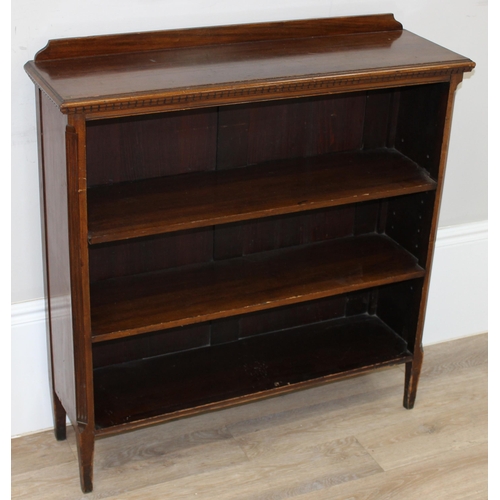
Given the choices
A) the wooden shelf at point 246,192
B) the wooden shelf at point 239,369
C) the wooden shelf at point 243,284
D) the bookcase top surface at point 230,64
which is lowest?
the wooden shelf at point 239,369

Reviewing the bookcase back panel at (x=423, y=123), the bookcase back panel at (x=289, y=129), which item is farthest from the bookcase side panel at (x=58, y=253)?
the bookcase back panel at (x=423, y=123)

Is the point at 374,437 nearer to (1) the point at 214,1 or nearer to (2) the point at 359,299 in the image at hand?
(2) the point at 359,299

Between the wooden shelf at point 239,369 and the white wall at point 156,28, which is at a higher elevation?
the white wall at point 156,28

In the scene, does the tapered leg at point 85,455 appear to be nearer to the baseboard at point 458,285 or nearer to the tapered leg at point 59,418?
the tapered leg at point 59,418

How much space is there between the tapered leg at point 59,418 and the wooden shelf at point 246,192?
0.55m

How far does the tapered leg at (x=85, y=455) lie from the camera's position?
1759 millimetres

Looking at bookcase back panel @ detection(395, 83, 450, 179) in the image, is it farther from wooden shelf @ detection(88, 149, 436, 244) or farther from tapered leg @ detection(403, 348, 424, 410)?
tapered leg @ detection(403, 348, 424, 410)

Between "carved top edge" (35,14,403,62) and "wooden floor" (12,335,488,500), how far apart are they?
0.94 meters

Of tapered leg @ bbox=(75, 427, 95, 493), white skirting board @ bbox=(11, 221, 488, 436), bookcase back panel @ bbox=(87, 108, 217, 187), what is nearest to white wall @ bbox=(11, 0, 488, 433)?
white skirting board @ bbox=(11, 221, 488, 436)

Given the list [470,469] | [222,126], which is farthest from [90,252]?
[470,469]

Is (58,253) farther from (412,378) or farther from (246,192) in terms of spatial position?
(412,378)

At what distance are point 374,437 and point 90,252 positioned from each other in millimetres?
844

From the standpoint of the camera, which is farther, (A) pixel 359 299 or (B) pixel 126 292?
(A) pixel 359 299

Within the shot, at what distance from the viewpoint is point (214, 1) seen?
1.77 m
